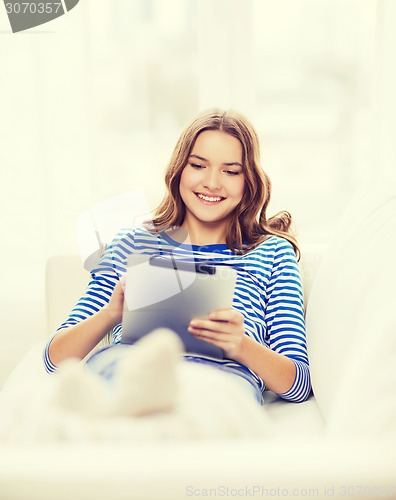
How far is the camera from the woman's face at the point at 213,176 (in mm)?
1301

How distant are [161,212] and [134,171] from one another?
0.90 m

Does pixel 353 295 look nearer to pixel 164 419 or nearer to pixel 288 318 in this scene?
pixel 288 318

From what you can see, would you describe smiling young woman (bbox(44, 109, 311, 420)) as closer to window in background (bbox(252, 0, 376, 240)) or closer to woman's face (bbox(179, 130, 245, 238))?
woman's face (bbox(179, 130, 245, 238))

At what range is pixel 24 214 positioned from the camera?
2213 millimetres

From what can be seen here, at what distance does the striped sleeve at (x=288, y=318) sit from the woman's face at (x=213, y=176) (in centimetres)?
14

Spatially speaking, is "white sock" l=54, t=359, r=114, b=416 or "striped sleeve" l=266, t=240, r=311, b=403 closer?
"white sock" l=54, t=359, r=114, b=416

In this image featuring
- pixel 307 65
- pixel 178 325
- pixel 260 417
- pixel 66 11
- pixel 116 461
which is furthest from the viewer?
pixel 307 65

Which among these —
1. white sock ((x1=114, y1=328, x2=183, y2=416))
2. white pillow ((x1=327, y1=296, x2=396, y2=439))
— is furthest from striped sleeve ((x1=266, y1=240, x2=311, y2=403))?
white sock ((x1=114, y1=328, x2=183, y2=416))

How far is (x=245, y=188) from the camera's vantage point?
4.40 ft

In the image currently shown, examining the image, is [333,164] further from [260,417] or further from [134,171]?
[260,417]

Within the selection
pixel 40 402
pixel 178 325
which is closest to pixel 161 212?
pixel 178 325

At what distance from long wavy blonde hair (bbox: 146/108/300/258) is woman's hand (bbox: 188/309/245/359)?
312mm

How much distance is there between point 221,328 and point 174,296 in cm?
9

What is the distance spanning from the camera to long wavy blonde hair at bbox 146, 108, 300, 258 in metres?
1.31
